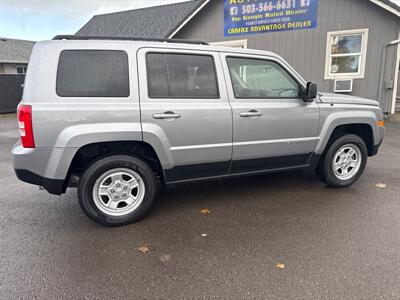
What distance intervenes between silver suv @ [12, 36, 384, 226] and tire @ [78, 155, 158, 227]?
0.4 inches

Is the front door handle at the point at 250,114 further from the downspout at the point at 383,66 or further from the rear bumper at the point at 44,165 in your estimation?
the downspout at the point at 383,66

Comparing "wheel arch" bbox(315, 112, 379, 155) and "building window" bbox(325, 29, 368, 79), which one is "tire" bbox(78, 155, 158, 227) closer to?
"wheel arch" bbox(315, 112, 379, 155)

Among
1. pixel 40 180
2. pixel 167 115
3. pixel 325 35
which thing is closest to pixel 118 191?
pixel 40 180

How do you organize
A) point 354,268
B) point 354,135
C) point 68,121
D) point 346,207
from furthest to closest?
point 354,135, point 346,207, point 68,121, point 354,268

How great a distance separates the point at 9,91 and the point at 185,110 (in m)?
15.0

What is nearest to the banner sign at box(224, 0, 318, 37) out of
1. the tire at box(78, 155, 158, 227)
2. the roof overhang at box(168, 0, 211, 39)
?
the roof overhang at box(168, 0, 211, 39)

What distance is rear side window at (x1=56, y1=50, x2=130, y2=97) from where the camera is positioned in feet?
9.71

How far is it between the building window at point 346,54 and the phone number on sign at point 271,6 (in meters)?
1.42

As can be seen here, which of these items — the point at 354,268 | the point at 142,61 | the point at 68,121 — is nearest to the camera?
the point at 354,268

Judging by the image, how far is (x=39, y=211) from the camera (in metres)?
3.77

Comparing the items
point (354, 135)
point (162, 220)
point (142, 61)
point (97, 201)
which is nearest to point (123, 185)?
point (97, 201)

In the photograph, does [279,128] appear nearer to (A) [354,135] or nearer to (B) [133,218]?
(A) [354,135]

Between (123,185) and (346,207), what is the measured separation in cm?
276

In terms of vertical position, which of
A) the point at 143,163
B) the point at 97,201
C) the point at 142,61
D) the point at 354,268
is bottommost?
the point at 354,268
